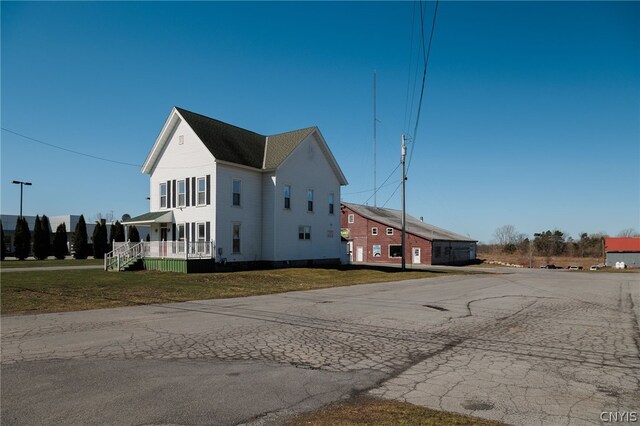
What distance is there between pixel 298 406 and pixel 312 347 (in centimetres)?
304

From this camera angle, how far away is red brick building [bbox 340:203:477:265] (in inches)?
2194

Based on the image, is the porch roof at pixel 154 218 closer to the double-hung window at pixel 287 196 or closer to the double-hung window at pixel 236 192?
the double-hung window at pixel 236 192

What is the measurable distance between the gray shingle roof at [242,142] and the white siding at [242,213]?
2.81 ft

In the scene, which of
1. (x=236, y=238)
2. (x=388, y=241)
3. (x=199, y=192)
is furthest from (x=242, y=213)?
(x=388, y=241)

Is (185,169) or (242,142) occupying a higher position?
(242,142)

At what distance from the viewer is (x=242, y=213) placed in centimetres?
3062

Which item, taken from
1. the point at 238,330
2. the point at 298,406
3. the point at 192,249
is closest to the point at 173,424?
the point at 298,406

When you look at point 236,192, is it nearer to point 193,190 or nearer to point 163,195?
point 193,190

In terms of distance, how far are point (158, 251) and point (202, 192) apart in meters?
4.71

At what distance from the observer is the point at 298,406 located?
5.05m

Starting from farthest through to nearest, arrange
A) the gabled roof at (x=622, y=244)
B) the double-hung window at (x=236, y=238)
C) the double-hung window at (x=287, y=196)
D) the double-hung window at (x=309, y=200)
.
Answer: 1. the gabled roof at (x=622, y=244)
2. the double-hung window at (x=309, y=200)
3. the double-hung window at (x=287, y=196)
4. the double-hung window at (x=236, y=238)

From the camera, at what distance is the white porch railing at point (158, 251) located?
89.4ft

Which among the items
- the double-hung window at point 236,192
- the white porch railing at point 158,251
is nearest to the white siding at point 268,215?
the double-hung window at point 236,192

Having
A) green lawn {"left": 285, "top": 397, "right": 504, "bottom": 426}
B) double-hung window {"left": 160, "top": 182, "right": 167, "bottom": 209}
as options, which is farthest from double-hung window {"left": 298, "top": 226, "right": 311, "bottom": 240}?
green lawn {"left": 285, "top": 397, "right": 504, "bottom": 426}
